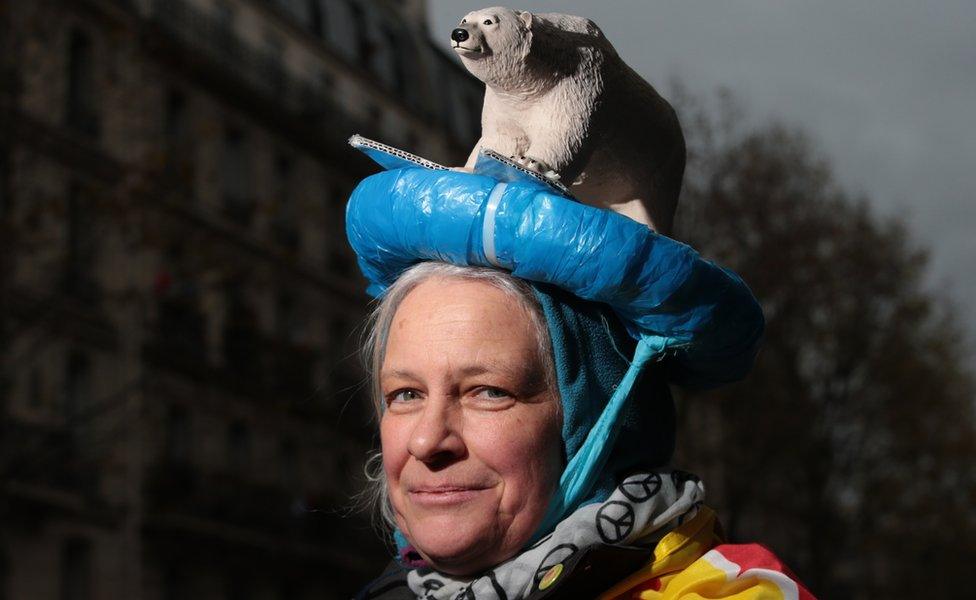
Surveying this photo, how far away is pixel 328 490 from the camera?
34.4m

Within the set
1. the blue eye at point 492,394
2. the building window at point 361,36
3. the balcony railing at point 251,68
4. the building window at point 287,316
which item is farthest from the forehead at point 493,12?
Answer: the building window at point 361,36

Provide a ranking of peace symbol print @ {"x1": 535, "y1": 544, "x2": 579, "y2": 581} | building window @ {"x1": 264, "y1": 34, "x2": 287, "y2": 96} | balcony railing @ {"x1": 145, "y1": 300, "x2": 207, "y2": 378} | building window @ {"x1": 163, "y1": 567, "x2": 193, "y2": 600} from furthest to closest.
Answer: building window @ {"x1": 264, "y1": 34, "x2": 287, "y2": 96} → building window @ {"x1": 163, "y1": 567, "x2": 193, "y2": 600} → balcony railing @ {"x1": 145, "y1": 300, "x2": 207, "y2": 378} → peace symbol print @ {"x1": 535, "y1": 544, "x2": 579, "y2": 581}

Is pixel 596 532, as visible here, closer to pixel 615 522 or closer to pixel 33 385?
pixel 615 522

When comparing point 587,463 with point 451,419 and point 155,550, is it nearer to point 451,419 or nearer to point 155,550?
point 451,419

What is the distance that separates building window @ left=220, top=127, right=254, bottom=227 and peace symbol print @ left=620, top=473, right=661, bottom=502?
30808 mm

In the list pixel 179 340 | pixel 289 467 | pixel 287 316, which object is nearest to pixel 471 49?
pixel 179 340

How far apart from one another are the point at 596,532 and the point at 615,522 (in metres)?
0.04

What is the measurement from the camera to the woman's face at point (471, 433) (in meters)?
2.98

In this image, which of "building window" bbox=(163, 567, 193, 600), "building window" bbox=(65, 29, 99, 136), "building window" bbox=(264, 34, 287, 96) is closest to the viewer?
"building window" bbox=(65, 29, 99, 136)

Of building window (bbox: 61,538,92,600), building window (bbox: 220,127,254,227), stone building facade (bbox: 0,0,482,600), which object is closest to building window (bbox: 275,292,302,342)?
stone building facade (bbox: 0,0,482,600)

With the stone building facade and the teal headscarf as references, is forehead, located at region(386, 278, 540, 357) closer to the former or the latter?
A: the teal headscarf

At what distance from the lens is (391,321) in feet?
10.6

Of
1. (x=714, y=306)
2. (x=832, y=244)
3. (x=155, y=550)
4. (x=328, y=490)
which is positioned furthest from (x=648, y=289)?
(x=328, y=490)

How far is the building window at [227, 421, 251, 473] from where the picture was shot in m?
32.6
